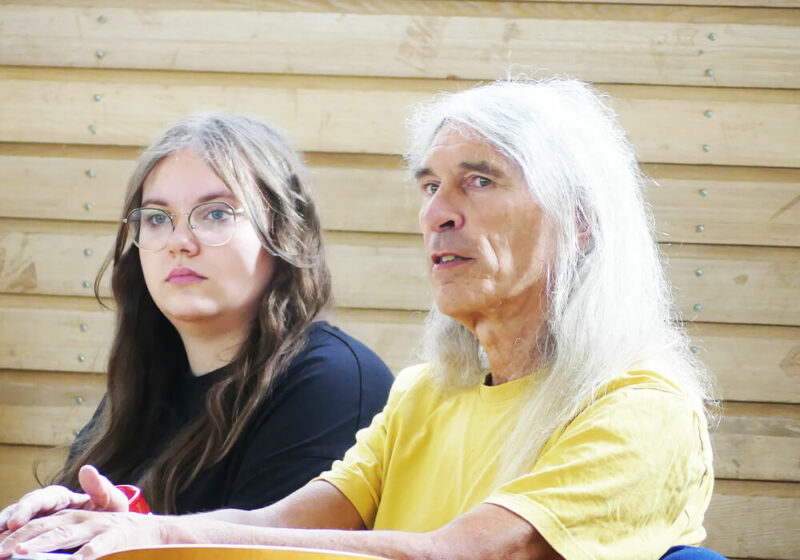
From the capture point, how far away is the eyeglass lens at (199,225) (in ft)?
7.22

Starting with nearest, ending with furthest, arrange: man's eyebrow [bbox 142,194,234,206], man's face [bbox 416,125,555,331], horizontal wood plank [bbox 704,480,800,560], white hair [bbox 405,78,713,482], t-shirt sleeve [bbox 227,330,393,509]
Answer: white hair [bbox 405,78,713,482], man's face [bbox 416,125,555,331], t-shirt sleeve [bbox 227,330,393,509], man's eyebrow [bbox 142,194,234,206], horizontal wood plank [bbox 704,480,800,560]

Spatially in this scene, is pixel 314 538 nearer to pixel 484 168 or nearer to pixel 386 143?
pixel 484 168

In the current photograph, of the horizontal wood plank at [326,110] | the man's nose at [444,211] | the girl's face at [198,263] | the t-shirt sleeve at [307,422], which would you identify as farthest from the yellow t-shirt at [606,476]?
the horizontal wood plank at [326,110]

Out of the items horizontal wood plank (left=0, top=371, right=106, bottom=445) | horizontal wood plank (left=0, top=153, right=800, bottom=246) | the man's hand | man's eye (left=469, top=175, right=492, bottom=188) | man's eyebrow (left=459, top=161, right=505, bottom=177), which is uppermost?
horizontal wood plank (left=0, top=153, right=800, bottom=246)

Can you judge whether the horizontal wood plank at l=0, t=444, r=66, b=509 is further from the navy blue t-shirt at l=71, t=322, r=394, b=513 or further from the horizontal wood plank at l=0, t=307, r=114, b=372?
the navy blue t-shirt at l=71, t=322, r=394, b=513

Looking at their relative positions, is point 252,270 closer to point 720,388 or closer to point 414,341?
point 414,341

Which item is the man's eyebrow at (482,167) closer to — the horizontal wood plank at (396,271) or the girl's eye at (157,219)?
the girl's eye at (157,219)

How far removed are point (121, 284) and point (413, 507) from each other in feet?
3.69

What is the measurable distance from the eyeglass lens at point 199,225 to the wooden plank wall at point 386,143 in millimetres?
806

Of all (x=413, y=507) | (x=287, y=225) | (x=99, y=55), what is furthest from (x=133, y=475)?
(x=99, y=55)

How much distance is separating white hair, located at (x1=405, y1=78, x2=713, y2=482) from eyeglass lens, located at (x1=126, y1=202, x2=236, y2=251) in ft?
2.01

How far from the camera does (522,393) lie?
1582 millimetres

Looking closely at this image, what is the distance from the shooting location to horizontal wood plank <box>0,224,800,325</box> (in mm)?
2912

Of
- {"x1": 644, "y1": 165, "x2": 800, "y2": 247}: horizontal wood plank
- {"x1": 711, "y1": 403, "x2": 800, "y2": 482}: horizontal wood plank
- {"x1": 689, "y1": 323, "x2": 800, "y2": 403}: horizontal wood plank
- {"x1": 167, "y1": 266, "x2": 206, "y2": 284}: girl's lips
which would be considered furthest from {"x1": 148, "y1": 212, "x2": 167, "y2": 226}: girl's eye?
{"x1": 711, "y1": 403, "x2": 800, "y2": 482}: horizontal wood plank
